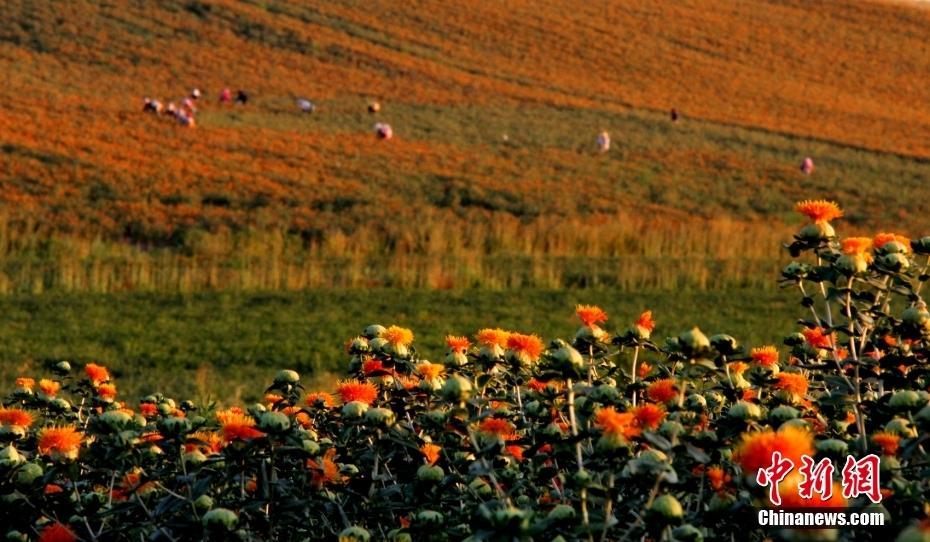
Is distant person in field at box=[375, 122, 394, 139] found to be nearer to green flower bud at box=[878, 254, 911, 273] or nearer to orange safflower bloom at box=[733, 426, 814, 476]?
green flower bud at box=[878, 254, 911, 273]

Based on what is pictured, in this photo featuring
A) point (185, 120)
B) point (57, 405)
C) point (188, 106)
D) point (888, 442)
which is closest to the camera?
point (888, 442)

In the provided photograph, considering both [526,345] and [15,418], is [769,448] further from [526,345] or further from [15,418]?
[15,418]

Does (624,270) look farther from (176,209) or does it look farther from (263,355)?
(176,209)

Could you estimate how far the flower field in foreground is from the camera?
8.54 feet

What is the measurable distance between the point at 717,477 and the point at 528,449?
485mm

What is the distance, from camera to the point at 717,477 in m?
2.78

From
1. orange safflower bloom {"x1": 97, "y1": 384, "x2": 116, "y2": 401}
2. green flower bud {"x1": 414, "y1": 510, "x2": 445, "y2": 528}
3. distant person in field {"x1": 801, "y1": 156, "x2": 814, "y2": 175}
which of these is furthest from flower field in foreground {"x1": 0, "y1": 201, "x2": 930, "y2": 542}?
distant person in field {"x1": 801, "y1": 156, "x2": 814, "y2": 175}

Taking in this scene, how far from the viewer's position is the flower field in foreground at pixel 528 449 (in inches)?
103

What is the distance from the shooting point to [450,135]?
42.6 meters

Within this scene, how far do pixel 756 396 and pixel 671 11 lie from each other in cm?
7076

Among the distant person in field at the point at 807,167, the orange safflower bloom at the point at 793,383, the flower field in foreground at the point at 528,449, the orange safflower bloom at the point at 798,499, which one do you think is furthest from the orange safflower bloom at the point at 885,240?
the distant person in field at the point at 807,167

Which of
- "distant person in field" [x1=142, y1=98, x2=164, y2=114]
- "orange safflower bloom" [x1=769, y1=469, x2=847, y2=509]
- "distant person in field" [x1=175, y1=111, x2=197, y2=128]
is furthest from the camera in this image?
"distant person in field" [x1=142, y1=98, x2=164, y2=114]

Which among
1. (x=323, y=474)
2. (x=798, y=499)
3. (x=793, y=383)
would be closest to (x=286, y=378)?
(x=323, y=474)

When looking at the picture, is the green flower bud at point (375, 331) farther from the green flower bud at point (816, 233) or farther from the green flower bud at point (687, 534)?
the green flower bud at point (687, 534)
